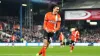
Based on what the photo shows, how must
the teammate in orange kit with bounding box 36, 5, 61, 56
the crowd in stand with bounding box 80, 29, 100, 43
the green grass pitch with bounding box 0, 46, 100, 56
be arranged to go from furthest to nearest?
the crowd in stand with bounding box 80, 29, 100, 43
the green grass pitch with bounding box 0, 46, 100, 56
the teammate in orange kit with bounding box 36, 5, 61, 56

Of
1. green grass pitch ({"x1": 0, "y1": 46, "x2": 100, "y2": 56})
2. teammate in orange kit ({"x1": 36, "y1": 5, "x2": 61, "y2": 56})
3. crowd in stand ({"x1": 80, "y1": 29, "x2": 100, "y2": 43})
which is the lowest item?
crowd in stand ({"x1": 80, "y1": 29, "x2": 100, "y2": 43})

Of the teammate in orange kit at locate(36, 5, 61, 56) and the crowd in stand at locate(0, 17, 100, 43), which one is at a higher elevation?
the teammate in orange kit at locate(36, 5, 61, 56)

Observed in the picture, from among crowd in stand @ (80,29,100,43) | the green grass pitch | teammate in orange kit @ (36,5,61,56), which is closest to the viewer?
teammate in orange kit @ (36,5,61,56)

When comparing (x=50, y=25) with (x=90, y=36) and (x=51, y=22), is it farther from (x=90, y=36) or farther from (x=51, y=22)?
(x=90, y=36)

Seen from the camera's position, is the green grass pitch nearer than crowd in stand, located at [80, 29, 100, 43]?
Yes

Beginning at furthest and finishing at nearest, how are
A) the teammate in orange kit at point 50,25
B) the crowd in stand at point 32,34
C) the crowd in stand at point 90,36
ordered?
the crowd in stand at point 90,36
the crowd in stand at point 32,34
the teammate in orange kit at point 50,25

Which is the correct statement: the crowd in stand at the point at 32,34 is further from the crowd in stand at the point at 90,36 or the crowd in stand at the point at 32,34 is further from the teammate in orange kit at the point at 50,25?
the teammate in orange kit at the point at 50,25

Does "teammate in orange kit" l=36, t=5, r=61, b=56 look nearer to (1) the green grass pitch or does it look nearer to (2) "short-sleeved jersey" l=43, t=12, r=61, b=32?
(2) "short-sleeved jersey" l=43, t=12, r=61, b=32

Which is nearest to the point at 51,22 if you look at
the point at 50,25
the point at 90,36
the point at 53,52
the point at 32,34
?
the point at 50,25

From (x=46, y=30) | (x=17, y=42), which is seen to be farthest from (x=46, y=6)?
(x=46, y=30)

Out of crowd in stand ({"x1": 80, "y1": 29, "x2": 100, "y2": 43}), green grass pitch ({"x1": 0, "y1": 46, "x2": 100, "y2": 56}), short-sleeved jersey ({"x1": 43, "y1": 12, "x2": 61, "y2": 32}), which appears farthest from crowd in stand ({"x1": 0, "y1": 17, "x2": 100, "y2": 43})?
short-sleeved jersey ({"x1": 43, "y1": 12, "x2": 61, "y2": 32})

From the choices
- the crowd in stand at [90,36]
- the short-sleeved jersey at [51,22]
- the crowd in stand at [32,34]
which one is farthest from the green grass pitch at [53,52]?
the crowd in stand at [90,36]

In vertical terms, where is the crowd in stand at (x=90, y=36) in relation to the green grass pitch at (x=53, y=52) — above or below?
below

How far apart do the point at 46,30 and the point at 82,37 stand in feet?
144
